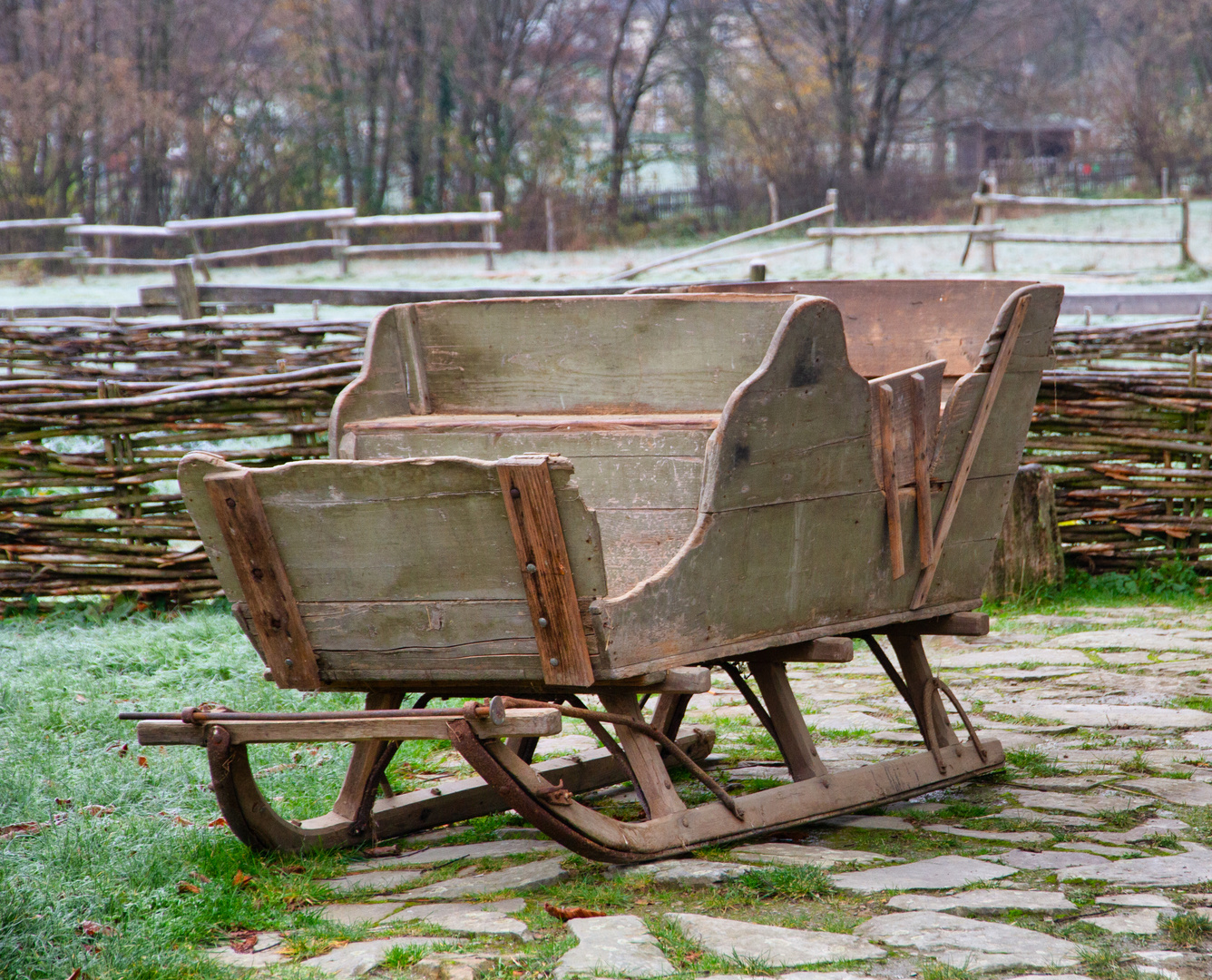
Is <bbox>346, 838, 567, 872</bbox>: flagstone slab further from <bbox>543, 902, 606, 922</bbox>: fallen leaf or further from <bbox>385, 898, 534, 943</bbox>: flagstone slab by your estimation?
<bbox>543, 902, 606, 922</bbox>: fallen leaf

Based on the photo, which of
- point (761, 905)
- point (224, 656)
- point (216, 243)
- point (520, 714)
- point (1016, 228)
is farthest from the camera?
point (216, 243)

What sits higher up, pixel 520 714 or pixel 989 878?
pixel 520 714

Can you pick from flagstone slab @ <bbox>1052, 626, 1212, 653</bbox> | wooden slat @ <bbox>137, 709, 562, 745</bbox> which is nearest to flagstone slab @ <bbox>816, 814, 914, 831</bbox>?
wooden slat @ <bbox>137, 709, 562, 745</bbox>

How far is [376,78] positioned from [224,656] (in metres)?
32.4

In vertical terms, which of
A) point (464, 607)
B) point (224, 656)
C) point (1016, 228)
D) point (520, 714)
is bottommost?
point (224, 656)

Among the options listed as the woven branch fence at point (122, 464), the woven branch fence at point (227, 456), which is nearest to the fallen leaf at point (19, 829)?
the woven branch fence at point (227, 456)

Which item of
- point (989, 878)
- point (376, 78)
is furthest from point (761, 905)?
point (376, 78)

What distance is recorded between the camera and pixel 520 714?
2.49 metres

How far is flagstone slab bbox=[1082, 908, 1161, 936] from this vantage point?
2471 millimetres

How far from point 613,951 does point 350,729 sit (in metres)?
0.70

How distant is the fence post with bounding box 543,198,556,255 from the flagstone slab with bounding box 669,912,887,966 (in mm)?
25571

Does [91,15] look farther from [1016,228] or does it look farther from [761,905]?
[761,905]

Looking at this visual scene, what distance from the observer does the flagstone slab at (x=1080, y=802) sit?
11.1ft

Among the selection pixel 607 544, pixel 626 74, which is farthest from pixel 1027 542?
pixel 626 74
